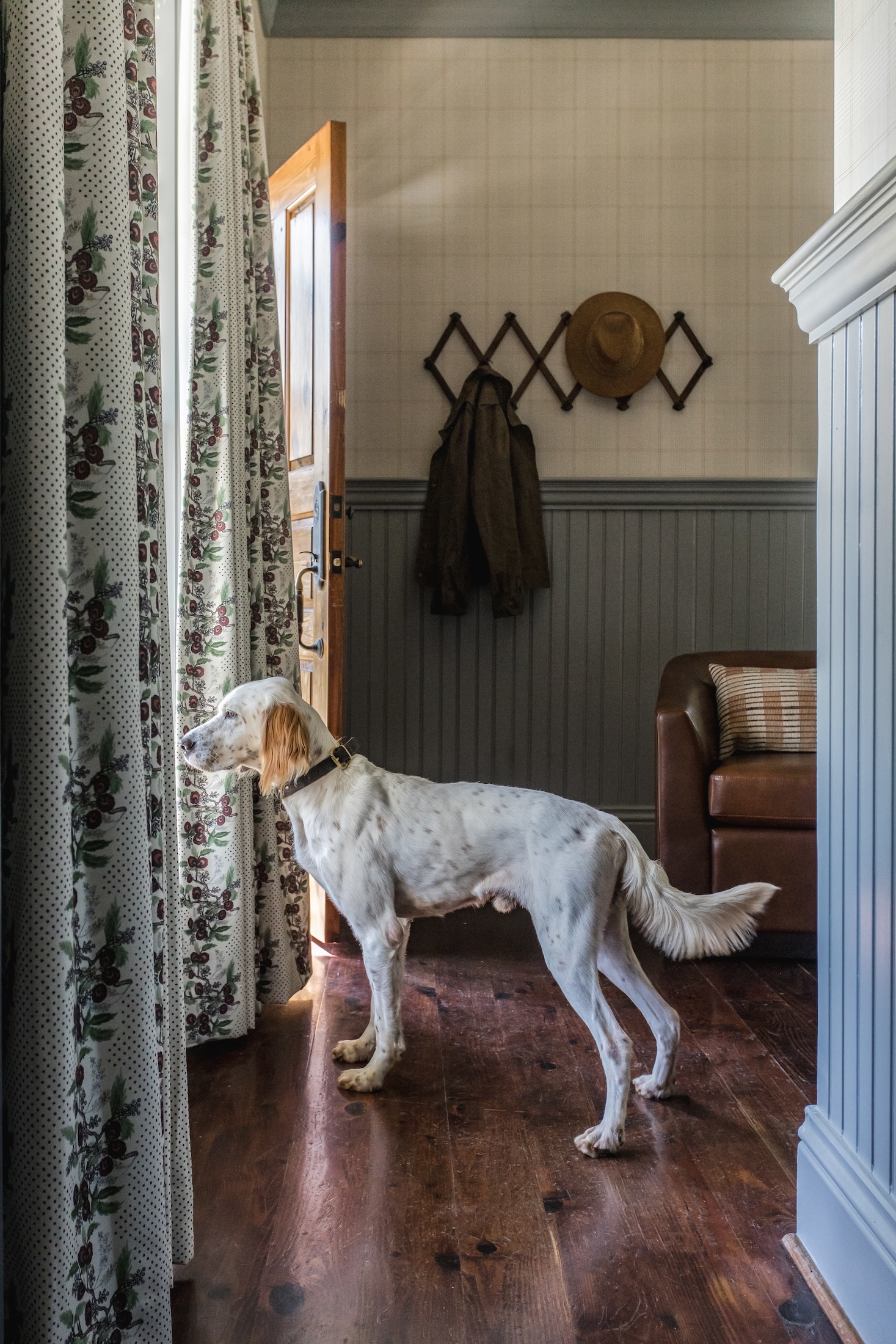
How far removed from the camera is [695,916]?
1.79m

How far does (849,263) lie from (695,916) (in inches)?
42.6

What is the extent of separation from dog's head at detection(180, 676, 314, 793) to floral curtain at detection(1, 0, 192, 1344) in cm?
50

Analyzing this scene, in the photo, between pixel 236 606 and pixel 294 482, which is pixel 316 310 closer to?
pixel 294 482

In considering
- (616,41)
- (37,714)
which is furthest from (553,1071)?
(616,41)

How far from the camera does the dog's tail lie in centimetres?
178

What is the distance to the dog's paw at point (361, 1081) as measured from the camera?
6.58ft

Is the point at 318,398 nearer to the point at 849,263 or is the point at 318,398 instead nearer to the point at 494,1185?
the point at 849,263

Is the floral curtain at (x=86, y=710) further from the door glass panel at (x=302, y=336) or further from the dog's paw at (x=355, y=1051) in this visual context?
the door glass panel at (x=302, y=336)

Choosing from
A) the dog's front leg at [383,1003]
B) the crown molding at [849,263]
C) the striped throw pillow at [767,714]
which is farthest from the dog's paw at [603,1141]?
the striped throw pillow at [767,714]

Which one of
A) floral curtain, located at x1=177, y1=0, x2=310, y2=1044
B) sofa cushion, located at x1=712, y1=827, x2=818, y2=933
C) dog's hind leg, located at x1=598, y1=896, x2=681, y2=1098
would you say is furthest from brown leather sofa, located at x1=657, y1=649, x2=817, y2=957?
floral curtain, located at x1=177, y1=0, x2=310, y2=1044

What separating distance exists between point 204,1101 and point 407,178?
127 inches

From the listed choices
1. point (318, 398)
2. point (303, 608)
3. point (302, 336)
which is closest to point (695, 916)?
point (303, 608)

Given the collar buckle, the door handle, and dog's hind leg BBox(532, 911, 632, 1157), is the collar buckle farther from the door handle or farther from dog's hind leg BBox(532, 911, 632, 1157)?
the door handle

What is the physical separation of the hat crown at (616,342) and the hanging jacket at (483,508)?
1.18 feet
